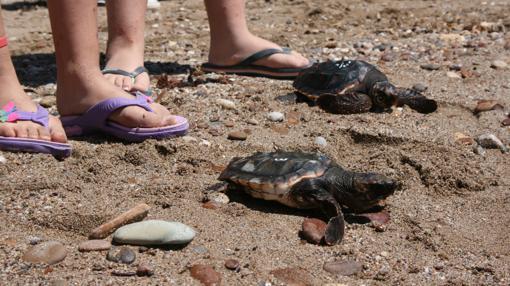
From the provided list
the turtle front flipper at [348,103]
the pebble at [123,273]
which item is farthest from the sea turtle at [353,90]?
the pebble at [123,273]

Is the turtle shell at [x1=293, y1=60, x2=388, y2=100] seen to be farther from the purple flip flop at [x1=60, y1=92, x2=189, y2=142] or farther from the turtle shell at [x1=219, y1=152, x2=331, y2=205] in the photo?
the turtle shell at [x1=219, y1=152, x2=331, y2=205]

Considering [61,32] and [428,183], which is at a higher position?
[61,32]

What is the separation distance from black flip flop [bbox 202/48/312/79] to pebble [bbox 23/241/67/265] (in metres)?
2.20

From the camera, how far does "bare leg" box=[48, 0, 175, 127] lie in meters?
2.93

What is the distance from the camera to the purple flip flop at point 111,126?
10.0 feet

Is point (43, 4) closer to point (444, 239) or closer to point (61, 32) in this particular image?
point (61, 32)

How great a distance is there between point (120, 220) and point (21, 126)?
2.67ft

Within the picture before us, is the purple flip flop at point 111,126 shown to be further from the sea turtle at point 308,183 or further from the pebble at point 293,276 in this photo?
the pebble at point 293,276

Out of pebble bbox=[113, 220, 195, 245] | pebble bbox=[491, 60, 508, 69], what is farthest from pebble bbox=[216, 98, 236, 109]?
pebble bbox=[491, 60, 508, 69]

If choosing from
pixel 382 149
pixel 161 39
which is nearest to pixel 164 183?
pixel 382 149

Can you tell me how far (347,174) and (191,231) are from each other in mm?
680

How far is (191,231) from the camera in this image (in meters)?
2.32

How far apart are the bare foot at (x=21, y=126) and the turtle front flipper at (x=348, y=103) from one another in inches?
58.1

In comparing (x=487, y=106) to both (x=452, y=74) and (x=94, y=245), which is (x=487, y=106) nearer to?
(x=452, y=74)
